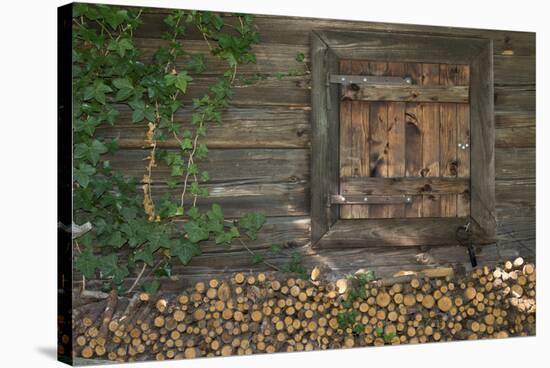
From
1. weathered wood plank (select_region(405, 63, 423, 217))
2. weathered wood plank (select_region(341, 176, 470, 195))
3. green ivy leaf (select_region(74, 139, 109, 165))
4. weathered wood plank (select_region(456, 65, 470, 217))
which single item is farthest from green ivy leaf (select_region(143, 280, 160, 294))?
weathered wood plank (select_region(456, 65, 470, 217))

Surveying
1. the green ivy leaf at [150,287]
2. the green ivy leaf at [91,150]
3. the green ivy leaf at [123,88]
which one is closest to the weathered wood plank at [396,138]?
the green ivy leaf at [150,287]

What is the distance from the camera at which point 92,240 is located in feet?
19.9

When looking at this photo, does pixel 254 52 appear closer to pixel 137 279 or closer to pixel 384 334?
pixel 137 279

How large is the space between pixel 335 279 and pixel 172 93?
1.60m

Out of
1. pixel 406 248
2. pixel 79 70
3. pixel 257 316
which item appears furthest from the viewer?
pixel 406 248

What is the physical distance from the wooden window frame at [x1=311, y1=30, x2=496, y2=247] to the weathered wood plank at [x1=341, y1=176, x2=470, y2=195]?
0.08m

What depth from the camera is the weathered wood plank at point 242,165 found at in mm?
6141

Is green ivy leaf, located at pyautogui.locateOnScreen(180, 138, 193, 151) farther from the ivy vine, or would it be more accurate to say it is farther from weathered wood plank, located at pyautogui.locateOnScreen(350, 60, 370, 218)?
weathered wood plank, located at pyautogui.locateOnScreen(350, 60, 370, 218)

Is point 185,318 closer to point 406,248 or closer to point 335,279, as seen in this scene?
point 335,279

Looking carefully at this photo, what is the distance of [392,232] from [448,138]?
0.75 meters

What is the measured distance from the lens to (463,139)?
22.9 feet

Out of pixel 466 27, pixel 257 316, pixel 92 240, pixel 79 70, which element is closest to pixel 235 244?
pixel 257 316

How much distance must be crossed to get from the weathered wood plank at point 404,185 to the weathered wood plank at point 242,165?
33 cm

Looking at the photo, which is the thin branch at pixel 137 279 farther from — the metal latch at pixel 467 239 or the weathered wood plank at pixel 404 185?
the metal latch at pixel 467 239
